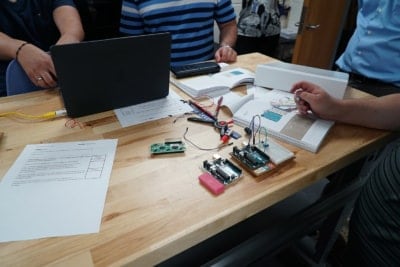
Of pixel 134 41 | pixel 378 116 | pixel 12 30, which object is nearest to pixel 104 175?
pixel 134 41

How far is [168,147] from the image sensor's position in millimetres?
695

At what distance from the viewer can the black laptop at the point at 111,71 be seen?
2.36ft

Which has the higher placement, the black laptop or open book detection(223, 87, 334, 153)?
the black laptop

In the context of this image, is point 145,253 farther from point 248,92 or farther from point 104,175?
point 248,92

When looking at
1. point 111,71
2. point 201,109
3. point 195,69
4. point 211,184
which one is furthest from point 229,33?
point 211,184

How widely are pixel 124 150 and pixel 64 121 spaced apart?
0.25m

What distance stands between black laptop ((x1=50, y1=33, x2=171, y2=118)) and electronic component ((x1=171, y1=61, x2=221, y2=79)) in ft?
0.60

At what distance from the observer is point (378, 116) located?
0.80 meters

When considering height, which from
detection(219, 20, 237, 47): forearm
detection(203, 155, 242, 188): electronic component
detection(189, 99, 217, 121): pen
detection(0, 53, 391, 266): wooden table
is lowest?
detection(0, 53, 391, 266): wooden table

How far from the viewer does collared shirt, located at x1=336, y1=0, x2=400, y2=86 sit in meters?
1.36

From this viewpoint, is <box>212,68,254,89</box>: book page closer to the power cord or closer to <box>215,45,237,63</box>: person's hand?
<box>215,45,237,63</box>: person's hand

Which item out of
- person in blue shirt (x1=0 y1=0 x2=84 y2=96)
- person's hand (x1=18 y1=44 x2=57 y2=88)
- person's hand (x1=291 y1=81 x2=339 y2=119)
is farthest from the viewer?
person in blue shirt (x1=0 y1=0 x2=84 y2=96)

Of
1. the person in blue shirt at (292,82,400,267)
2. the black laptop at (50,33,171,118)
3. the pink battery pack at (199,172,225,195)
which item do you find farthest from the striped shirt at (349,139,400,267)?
the black laptop at (50,33,171,118)

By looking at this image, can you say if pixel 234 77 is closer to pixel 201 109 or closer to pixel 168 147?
pixel 201 109
